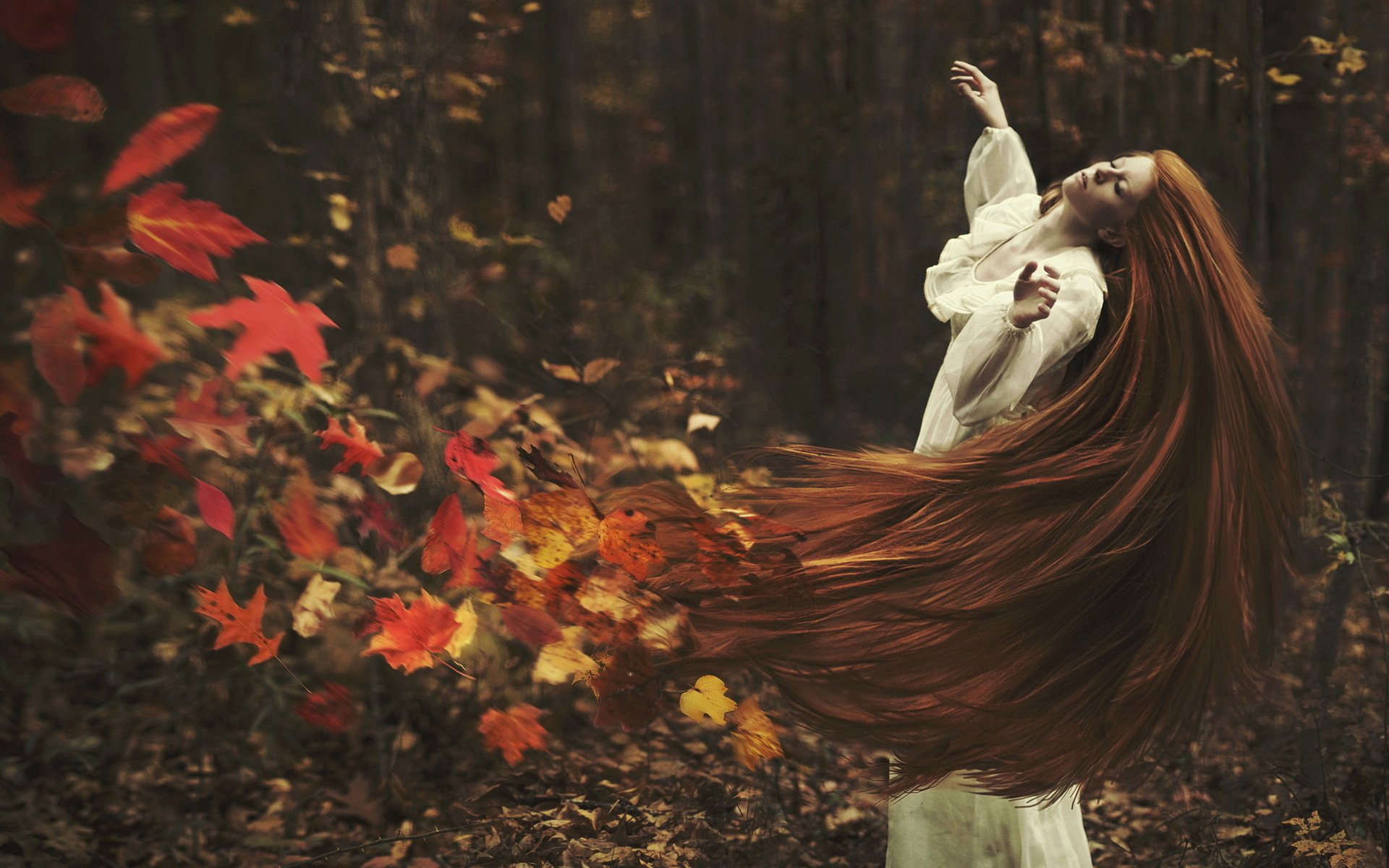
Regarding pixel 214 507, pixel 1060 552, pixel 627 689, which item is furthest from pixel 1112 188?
pixel 214 507

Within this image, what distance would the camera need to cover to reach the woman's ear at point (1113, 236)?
2561 millimetres

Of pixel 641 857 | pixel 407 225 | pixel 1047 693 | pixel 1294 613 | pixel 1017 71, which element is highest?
pixel 1017 71

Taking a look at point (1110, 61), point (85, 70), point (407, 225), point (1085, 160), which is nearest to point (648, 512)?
point (407, 225)

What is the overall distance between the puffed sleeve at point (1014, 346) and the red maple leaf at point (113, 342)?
180 centimetres

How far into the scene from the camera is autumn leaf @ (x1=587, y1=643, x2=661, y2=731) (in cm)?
247

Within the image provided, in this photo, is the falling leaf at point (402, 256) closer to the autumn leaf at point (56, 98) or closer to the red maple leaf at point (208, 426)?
the red maple leaf at point (208, 426)

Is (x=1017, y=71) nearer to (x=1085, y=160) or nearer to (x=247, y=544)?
(x=1085, y=160)

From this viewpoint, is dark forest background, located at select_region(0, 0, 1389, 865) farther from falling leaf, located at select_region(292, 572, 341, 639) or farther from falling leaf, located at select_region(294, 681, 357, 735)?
falling leaf, located at select_region(294, 681, 357, 735)

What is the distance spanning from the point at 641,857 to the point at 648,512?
40.2 inches

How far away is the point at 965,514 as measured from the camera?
2.65m

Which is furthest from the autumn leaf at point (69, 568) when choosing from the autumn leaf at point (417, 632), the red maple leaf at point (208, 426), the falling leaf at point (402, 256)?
the falling leaf at point (402, 256)

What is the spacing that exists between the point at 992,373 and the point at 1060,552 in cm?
56

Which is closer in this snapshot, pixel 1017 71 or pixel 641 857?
pixel 641 857

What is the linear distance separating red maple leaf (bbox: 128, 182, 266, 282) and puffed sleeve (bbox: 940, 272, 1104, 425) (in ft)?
5.41
